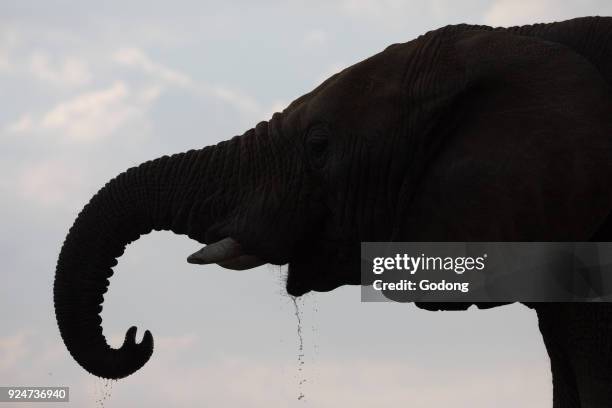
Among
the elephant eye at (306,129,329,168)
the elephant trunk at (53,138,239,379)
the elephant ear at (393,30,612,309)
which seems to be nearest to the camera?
the elephant ear at (393,30,612,309)

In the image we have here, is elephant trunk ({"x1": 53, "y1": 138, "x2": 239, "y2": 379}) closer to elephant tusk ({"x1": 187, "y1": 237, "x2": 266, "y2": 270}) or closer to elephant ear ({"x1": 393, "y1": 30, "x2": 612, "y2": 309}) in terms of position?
elephant tusk ({"x1": 187, "y1": 237, "x2": 266, "y2": 270})

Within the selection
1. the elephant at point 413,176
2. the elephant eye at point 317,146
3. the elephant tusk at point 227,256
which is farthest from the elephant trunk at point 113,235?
the elephant eye at point 317,146

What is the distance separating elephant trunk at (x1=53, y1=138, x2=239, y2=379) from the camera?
699 centimetres

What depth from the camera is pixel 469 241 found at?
241 inches

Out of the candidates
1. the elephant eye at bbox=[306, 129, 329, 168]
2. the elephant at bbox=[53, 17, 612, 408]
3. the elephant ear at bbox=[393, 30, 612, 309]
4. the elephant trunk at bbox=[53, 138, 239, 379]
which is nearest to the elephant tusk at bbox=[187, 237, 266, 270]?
the elephant at bbox=[53, 17, 612, 408]

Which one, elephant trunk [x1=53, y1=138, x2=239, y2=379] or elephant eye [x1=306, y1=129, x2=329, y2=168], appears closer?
elephant eye [x1=306, y1=129, x2=329, y2=168]

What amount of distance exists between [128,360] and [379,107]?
2172mm

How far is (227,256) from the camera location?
6.54 meters

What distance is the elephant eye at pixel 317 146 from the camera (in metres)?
6.47

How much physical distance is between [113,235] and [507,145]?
94.9 inches

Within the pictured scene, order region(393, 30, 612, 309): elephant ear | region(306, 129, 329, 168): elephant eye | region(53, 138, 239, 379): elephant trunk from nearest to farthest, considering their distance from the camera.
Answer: region(393, 30, 612, 309): elephant ear → region(306, 129, 329, 168): elephant eye → region(53, 138, 239, 379): elephant trunk

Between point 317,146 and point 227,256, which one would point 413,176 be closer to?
point 317,146

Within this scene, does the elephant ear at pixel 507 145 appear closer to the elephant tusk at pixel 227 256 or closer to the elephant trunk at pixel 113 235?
the elephant tusk at pixel 227 256

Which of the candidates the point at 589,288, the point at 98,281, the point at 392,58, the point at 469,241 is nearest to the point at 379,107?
the point at 392,58
